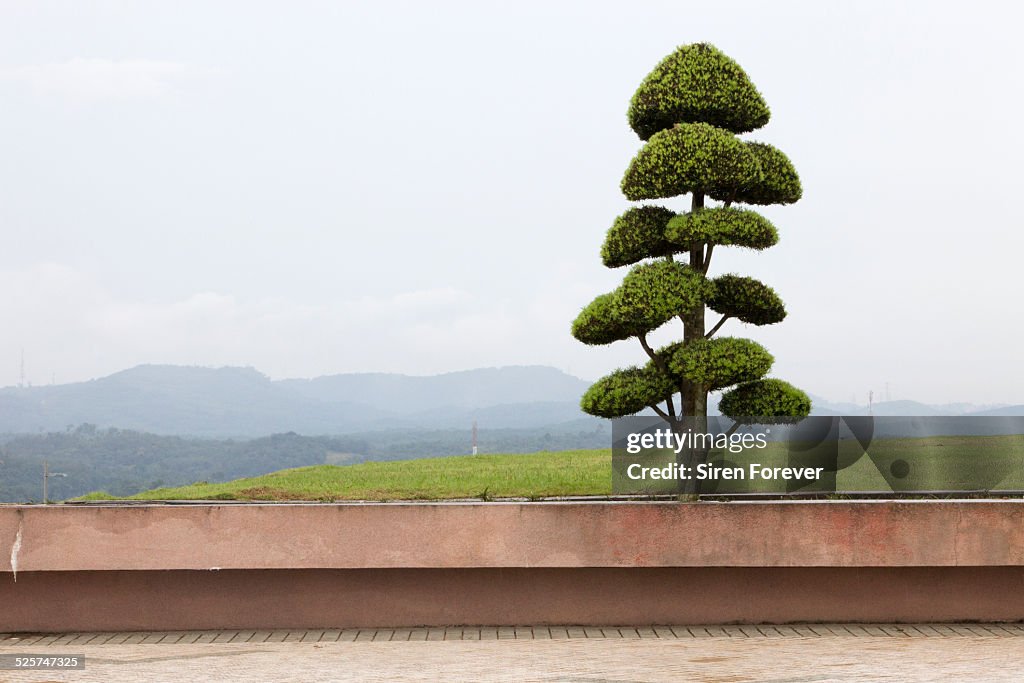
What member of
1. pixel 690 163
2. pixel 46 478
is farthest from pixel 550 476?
pixel 46 478

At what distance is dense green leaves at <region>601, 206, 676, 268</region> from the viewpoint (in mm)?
9836

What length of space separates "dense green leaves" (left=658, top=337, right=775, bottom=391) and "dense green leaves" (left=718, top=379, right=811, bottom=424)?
0.21 m

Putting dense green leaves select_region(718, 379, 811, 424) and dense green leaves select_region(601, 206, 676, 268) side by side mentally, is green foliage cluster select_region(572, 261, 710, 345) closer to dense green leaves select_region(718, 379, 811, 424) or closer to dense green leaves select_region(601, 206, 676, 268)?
dense green leaves select_region(601, 206, 676, 268)

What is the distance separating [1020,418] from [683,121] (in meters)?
4.12

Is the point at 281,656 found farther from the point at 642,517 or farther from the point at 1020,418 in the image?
the point at 1020,418

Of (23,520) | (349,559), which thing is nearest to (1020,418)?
(349,559)

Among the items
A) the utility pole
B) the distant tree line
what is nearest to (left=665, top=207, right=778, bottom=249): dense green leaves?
the utility pole

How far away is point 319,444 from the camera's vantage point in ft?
388

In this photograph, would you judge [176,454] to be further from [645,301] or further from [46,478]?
[645,301]

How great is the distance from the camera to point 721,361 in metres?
9.26

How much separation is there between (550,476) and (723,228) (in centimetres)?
333

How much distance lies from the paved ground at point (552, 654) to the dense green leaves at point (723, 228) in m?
3.33

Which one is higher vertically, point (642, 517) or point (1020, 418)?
point (1020, 418)

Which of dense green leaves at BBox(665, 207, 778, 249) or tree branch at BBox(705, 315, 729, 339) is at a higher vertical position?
dense green leaves at BBox(665, 207, 778, 249)
